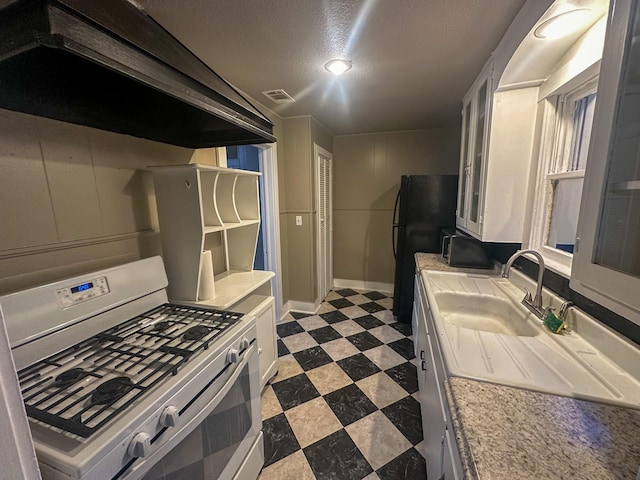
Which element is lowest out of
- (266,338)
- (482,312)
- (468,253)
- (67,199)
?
(266,338)

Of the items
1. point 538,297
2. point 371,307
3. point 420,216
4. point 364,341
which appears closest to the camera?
point 538,297

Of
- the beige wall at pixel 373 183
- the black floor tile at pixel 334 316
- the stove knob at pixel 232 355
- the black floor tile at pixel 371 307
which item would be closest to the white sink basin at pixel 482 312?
the stove knob at pixel 232 355

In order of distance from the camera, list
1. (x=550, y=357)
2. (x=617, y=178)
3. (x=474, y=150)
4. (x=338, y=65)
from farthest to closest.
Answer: (x=474, y=150) → (x=338, y=65) → (x=550, y=357) → (x=617, y=178)

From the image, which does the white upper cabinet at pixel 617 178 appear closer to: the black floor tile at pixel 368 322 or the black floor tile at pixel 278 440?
the black floor tile at pixel 278 440

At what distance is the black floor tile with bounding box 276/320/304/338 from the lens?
2796 millimetres

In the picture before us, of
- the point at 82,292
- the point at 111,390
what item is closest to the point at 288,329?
the point at 82,292

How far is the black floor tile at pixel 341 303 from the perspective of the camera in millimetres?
3471

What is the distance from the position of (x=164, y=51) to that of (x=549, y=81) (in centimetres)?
187

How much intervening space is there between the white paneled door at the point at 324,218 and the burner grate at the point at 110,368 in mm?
2170

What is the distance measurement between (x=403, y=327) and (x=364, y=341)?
545mm

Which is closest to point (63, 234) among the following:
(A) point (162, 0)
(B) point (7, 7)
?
(B) point (7, 7)

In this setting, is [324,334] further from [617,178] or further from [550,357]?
[617,178]

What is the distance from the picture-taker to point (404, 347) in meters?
2.51

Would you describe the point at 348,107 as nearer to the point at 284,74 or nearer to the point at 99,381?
the point at 284,74
